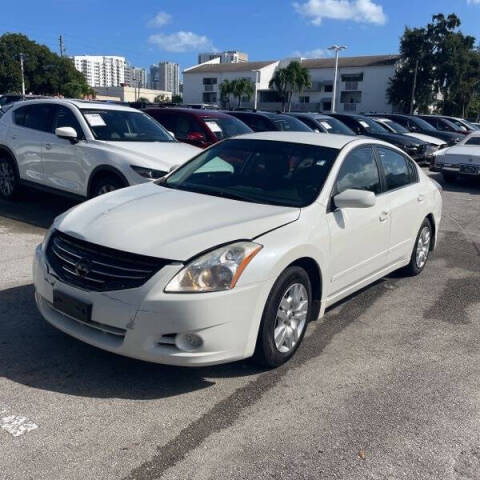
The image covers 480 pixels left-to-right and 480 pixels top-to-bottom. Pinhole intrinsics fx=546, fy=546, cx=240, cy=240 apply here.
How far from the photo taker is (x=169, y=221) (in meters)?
3.69

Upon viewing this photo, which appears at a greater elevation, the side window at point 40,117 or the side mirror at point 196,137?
the side window at point 40,117

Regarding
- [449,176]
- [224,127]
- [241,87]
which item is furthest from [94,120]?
[241,87]

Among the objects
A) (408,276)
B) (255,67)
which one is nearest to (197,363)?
(408,276)

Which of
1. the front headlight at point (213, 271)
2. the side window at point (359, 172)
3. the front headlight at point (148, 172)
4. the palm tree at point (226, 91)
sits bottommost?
the front headlight at point (213, 271)

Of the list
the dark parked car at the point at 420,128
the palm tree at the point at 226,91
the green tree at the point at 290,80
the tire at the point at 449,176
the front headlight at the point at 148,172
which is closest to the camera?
the front headlight at the point at 148,172

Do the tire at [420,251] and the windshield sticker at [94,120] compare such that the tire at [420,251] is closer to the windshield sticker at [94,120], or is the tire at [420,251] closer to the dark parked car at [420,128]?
the windshield sticker at [94,120]

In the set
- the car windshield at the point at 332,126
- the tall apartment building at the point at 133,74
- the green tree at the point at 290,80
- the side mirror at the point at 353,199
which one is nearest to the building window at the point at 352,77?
the green tree at the point at 290,80

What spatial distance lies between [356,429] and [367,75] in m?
80.2

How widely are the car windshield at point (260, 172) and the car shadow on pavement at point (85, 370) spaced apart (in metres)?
1.33

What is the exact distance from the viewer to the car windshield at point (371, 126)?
17.6 meters

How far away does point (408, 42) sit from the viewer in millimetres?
64750

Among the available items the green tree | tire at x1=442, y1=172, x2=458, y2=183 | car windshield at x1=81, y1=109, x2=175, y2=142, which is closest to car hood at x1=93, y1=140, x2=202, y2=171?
car windshield at x1=81, y1=109, x2=175, y2=142

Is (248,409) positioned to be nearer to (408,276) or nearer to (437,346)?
(437,346)

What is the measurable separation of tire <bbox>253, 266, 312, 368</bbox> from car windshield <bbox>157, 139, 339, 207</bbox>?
0.66 m
